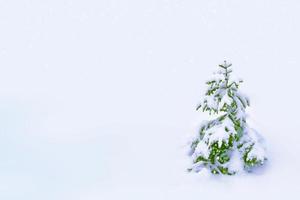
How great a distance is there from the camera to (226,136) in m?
13.7

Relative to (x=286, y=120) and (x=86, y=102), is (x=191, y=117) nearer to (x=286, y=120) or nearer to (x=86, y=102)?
(x=286, y=120)

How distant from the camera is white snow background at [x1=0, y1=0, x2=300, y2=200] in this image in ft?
49.4

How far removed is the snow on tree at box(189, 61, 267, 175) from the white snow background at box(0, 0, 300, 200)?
0.44 metres

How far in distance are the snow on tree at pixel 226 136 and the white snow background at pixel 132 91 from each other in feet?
1.46

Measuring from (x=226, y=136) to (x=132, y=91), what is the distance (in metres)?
9.14

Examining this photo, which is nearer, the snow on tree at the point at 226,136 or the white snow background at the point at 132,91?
the snow on tree at the point at 226,136

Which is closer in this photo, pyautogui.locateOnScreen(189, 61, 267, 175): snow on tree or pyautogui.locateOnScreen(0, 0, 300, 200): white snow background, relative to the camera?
pyautogui.locateOnScreen(189, 61, 267, 175): snow on tree

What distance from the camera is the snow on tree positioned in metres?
13.7

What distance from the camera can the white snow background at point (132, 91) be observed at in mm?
15055

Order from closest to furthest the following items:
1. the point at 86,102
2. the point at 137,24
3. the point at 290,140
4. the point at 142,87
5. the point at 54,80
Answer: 1. the point at 290,140
2. the point at 86,102
3. the point at 142,87
4. the point at 54,80
5. the point at 137,24

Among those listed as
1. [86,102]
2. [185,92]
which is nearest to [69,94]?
[86,102]

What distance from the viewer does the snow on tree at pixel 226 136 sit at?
1367 centimetres

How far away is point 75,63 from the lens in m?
27.1

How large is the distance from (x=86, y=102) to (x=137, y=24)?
13.0 m
